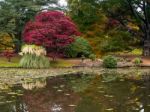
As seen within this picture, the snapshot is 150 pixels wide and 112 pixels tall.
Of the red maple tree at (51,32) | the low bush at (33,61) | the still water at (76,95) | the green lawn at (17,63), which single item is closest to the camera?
the still water at (76,95)

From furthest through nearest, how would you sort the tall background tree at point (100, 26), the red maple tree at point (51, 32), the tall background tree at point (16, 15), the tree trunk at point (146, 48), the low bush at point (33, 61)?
1. the tree trunk at point (146, 48)
2. the tall background tree at point (100, 26)
3. the tall background tree at point (16, 15)
4. the red maple tree at point (51, 32)
5. the low bush at point (33, 61)

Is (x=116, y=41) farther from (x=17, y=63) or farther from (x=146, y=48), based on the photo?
(x=17, y=63)

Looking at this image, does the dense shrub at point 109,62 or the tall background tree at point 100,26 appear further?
the tall background tree at point 100,26

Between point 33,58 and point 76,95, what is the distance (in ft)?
38.9

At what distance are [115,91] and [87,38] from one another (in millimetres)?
18747

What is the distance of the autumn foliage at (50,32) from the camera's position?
29.3 m

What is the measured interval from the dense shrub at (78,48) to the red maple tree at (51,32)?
196 cm

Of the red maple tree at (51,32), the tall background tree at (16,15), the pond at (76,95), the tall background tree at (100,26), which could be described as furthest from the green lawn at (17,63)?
the pond at (76,95)

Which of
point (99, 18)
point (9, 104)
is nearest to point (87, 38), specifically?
point (99, 18)

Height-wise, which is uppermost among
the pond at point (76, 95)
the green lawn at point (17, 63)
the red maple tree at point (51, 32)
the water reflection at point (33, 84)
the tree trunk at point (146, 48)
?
the red maple tree at point (51, 32)

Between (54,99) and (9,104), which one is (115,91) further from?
(9,104)

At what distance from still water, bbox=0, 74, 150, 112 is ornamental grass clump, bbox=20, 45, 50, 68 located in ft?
18.2

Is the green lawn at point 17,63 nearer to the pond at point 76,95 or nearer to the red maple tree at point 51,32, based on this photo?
the red maple tree at point 51,32

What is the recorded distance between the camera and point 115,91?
18219mm
